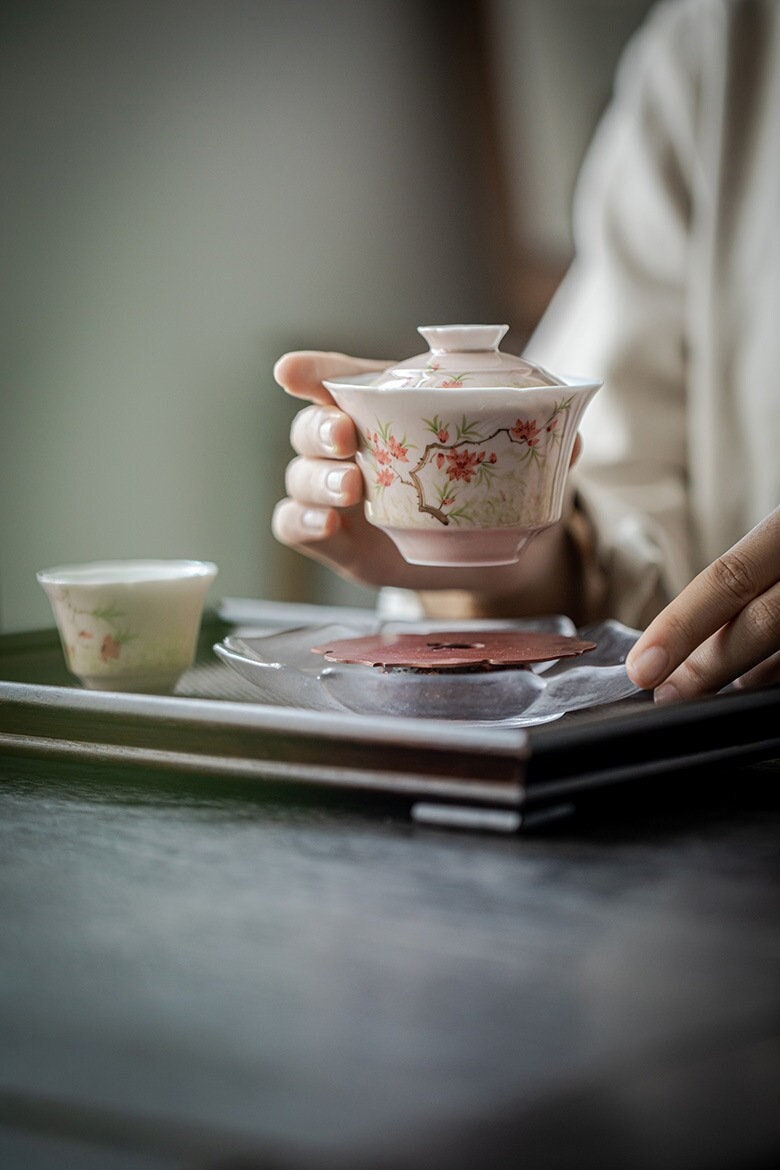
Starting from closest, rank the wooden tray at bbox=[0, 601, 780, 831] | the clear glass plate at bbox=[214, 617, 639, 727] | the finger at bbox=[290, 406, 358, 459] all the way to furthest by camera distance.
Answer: the wooden tray at bbox=[0, 601, 780, 831], the clear glass plate at bbox=[214, 617, 639, 727], the finger at bbox=[290, 406, 358, 459]

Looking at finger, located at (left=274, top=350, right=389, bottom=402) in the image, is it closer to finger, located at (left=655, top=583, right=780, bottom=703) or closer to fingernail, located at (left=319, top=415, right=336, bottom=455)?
fingernail, located at (left=319, top=415, right=336, bottom=455)

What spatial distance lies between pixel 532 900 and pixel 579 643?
36 cm

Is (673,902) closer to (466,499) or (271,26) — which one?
(466,499)

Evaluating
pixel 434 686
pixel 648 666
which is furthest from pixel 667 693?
pixel 434 686

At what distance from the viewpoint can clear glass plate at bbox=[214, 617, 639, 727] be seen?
0.76 m

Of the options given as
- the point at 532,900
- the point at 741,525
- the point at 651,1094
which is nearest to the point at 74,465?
the point at 741,525

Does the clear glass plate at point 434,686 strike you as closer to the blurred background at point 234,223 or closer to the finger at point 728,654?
the finger at point 728,654

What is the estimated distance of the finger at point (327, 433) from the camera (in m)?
0.87

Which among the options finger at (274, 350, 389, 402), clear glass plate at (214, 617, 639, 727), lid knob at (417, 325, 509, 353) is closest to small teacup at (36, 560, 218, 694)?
clear glass plate at (214, 617, 639, 727)

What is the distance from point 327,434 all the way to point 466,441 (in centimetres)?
12

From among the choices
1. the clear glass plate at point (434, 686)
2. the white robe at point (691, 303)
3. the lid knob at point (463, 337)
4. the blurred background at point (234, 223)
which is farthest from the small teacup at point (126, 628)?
the blurred background at point (234, 223)

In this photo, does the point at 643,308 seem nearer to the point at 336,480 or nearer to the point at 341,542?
Answer: the point at 341,542

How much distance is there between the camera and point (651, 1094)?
1.25 feet

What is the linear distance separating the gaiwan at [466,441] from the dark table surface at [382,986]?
0.23 metres
